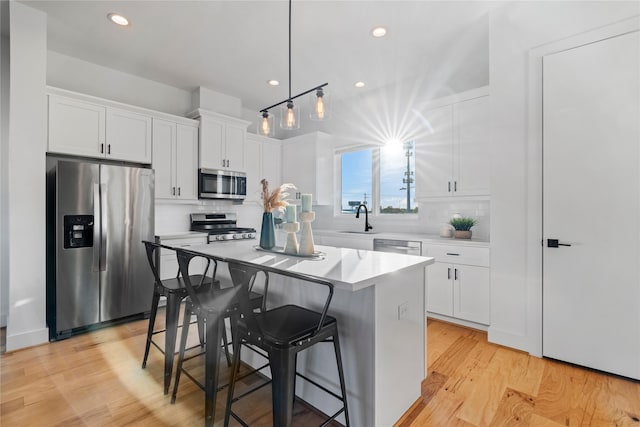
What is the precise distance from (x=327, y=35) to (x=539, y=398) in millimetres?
3417

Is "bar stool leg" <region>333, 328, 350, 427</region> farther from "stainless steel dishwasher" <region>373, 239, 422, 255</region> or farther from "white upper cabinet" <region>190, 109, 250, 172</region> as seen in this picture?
"white upper cabinet" <region>190, 109, 250, 172</region>

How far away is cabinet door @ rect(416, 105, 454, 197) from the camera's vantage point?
11.5 ft

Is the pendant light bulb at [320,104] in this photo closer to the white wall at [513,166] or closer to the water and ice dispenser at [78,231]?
the white wall at [513,166]

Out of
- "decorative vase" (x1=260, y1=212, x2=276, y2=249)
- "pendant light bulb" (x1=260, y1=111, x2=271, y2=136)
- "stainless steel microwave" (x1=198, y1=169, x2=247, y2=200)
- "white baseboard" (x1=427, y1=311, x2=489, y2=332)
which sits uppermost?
A: "pendant light bulb" (x1=260, y1=111, x2=271, y2=136)

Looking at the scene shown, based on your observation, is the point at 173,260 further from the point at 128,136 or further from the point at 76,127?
the point at 76,127

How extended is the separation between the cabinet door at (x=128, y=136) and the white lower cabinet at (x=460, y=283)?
3572 mm

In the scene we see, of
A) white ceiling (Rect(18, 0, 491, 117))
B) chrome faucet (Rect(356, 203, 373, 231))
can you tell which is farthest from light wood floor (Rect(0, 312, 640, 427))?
white ceiling (Rect(18, 0, 491, 117))

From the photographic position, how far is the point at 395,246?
11.9 feet

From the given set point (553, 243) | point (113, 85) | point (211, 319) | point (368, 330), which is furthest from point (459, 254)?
point (113, 85)

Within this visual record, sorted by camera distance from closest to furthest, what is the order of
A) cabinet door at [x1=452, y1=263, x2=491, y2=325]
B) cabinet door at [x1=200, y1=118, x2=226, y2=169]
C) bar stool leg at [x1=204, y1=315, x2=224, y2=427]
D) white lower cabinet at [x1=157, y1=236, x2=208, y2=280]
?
bar stool leg at [x1=204, y1=315, x2=224, y2=427], cabinet door at [x1=452, y1=263, x2=491, y2=325], white lower cabinet at [x1=157, y1=236, x2=208, y2=280], cabinet door at [x1=200, y1=118, x2=226, y2=169]

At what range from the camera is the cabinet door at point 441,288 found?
3221mm

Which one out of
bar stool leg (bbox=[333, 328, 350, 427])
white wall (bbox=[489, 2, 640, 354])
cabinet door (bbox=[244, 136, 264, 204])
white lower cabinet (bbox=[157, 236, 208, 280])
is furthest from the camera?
cabinet door (bbox=[244, 136, 264, 204])

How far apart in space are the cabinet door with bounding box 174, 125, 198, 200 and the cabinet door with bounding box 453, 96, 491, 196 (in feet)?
11.1

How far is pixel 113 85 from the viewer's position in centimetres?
380
